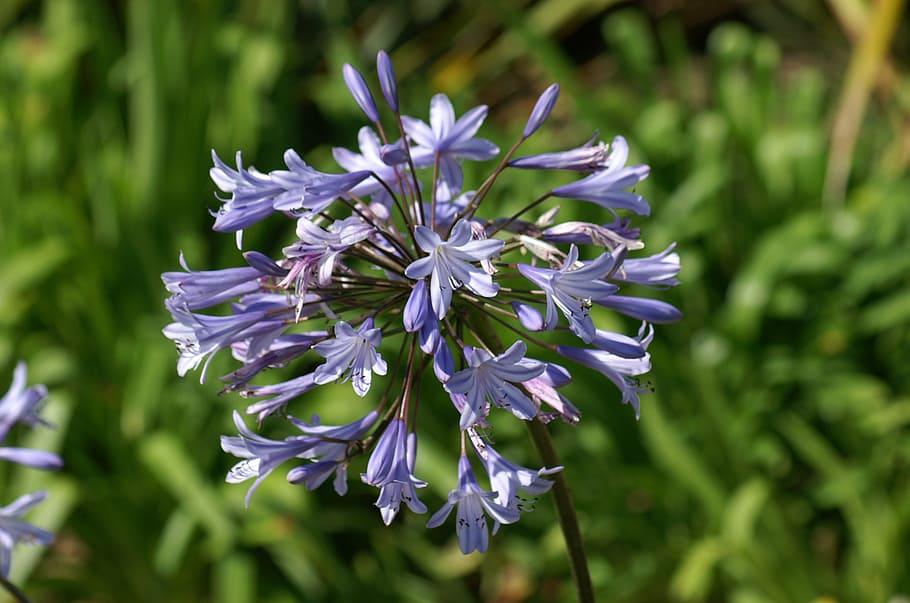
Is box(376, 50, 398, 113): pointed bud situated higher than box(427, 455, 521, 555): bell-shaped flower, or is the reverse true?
box(376, 50, 398, 113): pointed bud

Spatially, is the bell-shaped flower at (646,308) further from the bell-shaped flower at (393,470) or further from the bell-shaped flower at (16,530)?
the bell-shaped flower at (16,530)

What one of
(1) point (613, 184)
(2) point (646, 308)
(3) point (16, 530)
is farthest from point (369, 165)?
(3) point (16, 530)

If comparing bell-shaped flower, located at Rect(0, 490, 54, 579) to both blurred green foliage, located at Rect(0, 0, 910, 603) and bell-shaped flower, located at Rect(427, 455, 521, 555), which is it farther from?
blurred green foliage, located at Rect(0, 0, 910, 603)

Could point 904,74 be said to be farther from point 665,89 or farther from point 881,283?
point 881,283

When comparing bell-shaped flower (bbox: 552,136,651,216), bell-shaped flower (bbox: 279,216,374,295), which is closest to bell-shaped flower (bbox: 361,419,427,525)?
bell-shaped flower (bbox: 279,216,374,295)

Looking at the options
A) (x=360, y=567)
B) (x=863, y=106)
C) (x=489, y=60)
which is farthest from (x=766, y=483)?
(x=489, y=60)

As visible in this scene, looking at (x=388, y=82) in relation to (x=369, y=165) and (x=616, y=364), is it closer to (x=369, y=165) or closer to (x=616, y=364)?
(x=369, y=165)

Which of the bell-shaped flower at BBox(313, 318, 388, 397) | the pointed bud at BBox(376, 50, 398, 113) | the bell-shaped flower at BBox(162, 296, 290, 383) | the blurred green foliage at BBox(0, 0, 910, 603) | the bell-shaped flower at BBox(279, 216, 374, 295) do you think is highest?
the pointed bud at BBox(376, 50, 398, 113)
